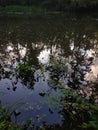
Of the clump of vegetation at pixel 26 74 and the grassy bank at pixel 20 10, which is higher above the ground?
the clump of vegetation at pixel 26 74

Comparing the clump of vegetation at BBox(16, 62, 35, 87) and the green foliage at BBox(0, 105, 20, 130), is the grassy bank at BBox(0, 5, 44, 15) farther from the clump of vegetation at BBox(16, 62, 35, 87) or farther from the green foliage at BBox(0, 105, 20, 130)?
the green foliage at BBox(0, 105, 20, 130)

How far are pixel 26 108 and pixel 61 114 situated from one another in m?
1.05

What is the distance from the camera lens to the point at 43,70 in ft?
36.5

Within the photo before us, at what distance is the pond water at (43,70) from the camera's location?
7.69 meters

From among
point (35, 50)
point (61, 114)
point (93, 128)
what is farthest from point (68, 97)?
point (35, 50)

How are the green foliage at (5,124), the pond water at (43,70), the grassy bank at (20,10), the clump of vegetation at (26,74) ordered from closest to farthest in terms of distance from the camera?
the green foliage at (5,124) < the pond water at (43,70) < the clump of vegetation at (26,74) < the grassy bank at (20,10)

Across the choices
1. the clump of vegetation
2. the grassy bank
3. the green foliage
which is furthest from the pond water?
the grassy bank

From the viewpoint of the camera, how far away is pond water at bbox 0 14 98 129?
25.2 feet

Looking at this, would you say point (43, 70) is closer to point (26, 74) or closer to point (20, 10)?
point (26, 74)

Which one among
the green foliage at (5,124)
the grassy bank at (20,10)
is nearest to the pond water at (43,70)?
the green foliage at (5,124)

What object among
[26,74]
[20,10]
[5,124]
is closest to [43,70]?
[26,74]

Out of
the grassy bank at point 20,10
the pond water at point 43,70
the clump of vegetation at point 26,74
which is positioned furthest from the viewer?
the grassy bank at point 20,10

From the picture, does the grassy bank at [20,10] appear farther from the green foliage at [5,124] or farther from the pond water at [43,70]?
the green foliage at [5,124]

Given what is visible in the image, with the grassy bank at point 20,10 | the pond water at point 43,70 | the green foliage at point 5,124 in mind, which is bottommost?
the grassy bank at point 20,10
